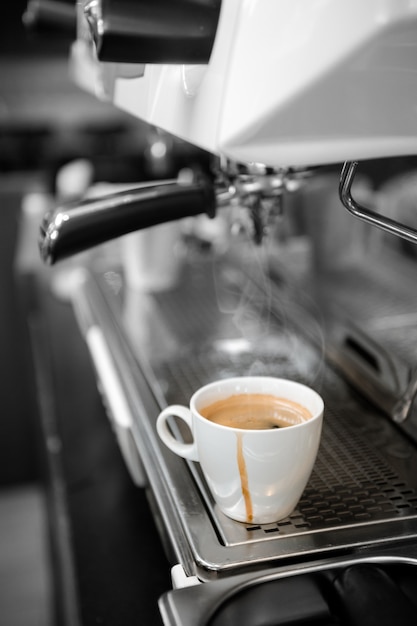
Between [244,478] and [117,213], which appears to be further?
[117,213]

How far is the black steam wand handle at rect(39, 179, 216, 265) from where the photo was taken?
2.08 ft

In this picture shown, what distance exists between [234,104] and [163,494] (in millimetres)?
354

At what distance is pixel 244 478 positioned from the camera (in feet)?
1.76

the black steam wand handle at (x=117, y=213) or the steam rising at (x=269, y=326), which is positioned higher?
the black steam wand handle at (x=117, y=213)

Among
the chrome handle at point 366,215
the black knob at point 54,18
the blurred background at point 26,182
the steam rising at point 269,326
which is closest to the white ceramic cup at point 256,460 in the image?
the chrome handle at point 366,215

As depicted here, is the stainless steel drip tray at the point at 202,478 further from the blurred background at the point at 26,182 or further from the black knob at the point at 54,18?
the blurred background at the point at 26,182

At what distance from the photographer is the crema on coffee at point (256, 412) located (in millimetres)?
586

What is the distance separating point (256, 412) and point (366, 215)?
19 cm

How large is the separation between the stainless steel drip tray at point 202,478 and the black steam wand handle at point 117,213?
0.68ft

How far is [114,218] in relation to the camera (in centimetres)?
65

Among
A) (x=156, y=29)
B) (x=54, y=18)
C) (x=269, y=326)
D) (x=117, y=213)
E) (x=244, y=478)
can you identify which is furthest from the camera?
(x=54, y=18)

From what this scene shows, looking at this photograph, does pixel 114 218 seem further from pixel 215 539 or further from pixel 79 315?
pixel 79 315

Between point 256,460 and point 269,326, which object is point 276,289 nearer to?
point 269,326

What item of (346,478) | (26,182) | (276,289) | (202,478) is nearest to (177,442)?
(202,478)
